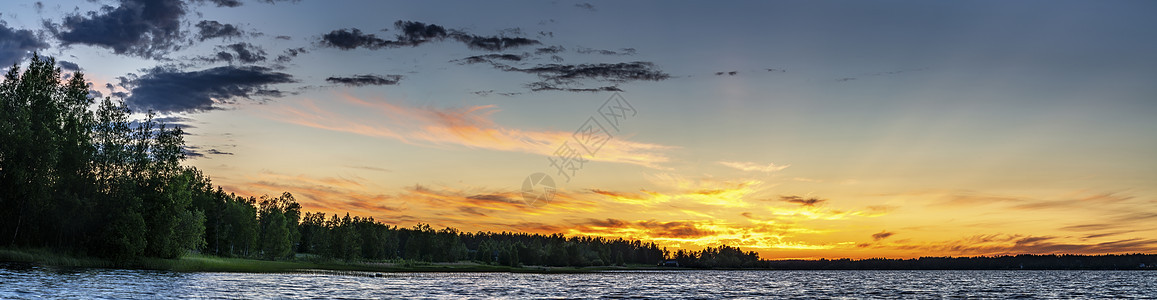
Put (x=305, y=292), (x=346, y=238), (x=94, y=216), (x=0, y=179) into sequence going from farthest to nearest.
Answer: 1. (x=346, y=238)
2. (x=94, y=216)
3. (x=0, y=179)
4. (x=305, y=292)

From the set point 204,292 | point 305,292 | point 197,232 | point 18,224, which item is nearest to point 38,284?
point 204,292

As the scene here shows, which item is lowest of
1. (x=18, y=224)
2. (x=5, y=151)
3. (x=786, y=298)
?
(x=786, y=298)

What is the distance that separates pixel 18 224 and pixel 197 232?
23.8 meters

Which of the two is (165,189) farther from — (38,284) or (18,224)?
(38,284)

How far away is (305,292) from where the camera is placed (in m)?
69.2

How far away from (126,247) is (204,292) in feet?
155

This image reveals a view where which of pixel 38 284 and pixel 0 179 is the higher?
pixel 0 179

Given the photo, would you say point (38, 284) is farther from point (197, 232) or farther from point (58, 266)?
point (197, 232)

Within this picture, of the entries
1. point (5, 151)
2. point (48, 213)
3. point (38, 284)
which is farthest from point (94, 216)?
point (38, 284)

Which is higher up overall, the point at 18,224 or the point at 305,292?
the point at 18,224

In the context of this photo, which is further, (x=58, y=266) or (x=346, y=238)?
(x=346, y=238)

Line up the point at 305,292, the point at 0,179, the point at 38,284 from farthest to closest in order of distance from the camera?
the point at 0,179 → the point at 305,292 → the point at 38,284

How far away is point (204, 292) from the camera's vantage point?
2479 inches

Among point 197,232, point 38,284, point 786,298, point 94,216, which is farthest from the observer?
point 197,232
